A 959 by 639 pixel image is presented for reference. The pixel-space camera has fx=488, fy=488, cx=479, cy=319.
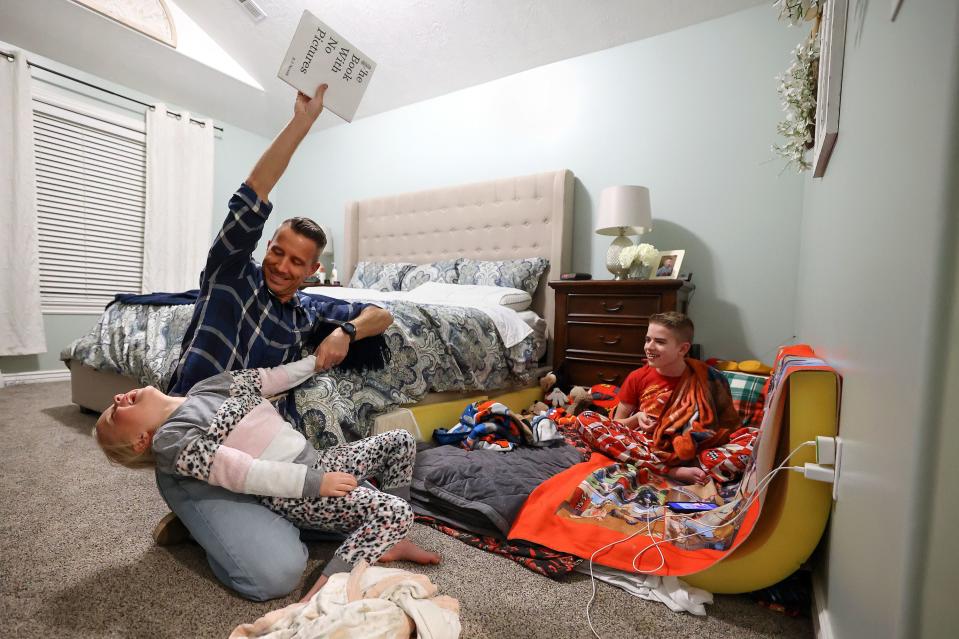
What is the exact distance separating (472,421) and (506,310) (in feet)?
2.73

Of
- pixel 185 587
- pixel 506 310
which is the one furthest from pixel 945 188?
pixel 506 310

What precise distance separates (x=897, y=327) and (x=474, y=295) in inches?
99.6

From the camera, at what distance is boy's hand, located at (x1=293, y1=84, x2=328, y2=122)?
1.27 m

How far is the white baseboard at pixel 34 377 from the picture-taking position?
3508 millimetres

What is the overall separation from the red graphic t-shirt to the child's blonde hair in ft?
5.25

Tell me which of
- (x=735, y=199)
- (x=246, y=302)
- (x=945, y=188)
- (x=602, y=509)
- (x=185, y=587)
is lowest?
(x=185, y=587)

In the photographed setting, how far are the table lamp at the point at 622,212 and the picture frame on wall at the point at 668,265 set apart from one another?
0.61 feet

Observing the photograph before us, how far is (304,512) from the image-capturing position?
3.88 feet

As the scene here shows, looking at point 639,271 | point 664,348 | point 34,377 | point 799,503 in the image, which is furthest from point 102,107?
point 799,503

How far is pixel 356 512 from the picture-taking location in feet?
3.79

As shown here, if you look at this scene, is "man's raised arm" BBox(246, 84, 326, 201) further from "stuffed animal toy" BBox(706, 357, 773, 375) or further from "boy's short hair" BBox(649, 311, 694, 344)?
"stuffed animal toy" BBox(706, 357, 773, 375)

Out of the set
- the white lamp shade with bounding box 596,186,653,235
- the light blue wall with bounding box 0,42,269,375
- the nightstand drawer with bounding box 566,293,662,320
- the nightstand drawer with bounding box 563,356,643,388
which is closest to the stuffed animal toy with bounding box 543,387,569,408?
the nightstand drawer with bounding box 563,356,643,388

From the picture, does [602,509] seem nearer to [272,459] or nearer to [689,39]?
[272,459]

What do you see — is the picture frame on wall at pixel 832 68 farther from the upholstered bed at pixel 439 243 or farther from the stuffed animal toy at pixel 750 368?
the upholstered bed at pixel 439 243
